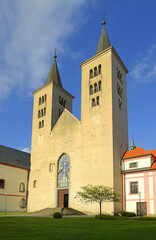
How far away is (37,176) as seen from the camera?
43.6m

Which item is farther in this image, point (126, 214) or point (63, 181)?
point (63, 181)

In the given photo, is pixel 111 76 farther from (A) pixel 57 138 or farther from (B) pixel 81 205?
(B) pixel 81 205

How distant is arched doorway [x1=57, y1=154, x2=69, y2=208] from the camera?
37459 mm

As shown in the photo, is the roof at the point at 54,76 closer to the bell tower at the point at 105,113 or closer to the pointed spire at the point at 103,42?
the bell tower at the point at 105,113

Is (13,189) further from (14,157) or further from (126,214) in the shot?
(126,214)

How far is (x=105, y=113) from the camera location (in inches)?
1393

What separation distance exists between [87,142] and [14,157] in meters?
18.1

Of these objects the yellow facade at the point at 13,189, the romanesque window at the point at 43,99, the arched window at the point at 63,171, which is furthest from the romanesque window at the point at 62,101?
the yellow facade at the point at 13,189

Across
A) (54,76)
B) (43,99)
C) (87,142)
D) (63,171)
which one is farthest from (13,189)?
(54,76)

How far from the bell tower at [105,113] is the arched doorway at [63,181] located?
495 centimetres

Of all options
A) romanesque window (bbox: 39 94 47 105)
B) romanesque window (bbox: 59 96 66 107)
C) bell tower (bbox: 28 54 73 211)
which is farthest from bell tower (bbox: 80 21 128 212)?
romanesque window (bbox: 39 94 47 105)

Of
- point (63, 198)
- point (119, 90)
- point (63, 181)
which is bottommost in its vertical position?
point (63, 198)

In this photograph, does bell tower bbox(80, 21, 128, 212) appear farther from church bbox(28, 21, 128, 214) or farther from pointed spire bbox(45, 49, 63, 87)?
pointed spire bbox(45, 49, 63, 87)

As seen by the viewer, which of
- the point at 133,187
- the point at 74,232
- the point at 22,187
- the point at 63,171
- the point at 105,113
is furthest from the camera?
the point at 22,187
